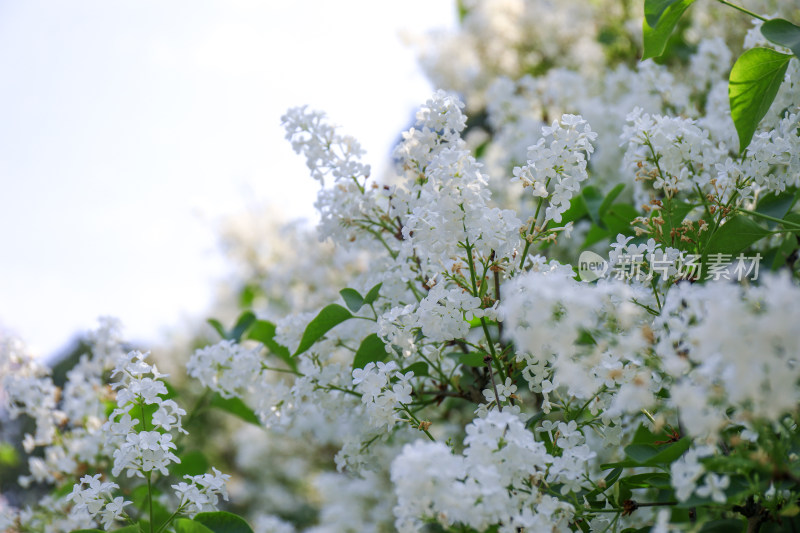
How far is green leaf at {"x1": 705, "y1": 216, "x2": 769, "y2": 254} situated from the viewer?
0.95 m

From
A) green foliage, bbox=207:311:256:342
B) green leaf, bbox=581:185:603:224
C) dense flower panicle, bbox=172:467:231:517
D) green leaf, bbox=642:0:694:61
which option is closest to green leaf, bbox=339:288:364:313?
dense flower panicle, bbox=172:467:231:517

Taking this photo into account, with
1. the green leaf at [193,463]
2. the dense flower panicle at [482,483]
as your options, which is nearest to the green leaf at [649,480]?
the dense flower panicle at [482,483]

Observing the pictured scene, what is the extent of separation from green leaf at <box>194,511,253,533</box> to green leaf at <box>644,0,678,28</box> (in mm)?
980

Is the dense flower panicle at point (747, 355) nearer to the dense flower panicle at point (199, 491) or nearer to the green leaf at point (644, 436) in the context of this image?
the green leaf at point (644, 436)

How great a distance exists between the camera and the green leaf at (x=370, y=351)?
3.51 ft

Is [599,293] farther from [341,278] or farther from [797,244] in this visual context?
[341,278]

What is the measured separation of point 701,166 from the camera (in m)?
1.16

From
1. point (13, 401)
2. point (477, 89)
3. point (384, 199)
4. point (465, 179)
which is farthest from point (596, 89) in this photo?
point (13, 401)

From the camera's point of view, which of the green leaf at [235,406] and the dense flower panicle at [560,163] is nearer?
the dense flower panicle at [560,163]

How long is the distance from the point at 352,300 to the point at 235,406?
0.55m

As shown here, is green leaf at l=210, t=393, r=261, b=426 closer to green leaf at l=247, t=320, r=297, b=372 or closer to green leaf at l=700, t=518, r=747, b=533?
green leaf at l=247, t=320, r=297, b=372

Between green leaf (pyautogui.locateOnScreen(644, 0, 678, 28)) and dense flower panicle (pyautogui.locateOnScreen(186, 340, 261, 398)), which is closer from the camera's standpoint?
green leaf (pyautogui.locateOnScreen(644, 0, 678, 28))

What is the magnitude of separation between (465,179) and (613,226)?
1.88 feet

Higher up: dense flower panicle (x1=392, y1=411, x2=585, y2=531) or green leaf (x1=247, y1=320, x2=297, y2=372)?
green leaf (x1=247, y1=320, x2=297, y2=372)
